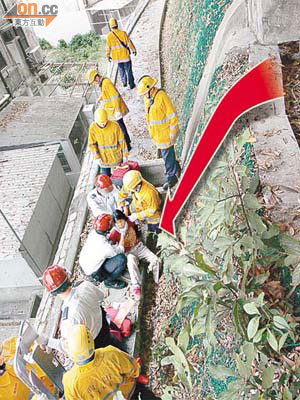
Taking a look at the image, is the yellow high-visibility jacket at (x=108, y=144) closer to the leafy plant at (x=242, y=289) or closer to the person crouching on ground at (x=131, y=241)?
the person crouching on ground at (x=131, y=241)

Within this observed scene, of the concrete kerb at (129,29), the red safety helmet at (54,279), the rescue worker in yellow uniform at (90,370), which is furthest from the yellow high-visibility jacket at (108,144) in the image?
the concrete kerb at (129,29)

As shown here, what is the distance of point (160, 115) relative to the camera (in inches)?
236

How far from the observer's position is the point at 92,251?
523 cm

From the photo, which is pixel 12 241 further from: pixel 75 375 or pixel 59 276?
pixel 75 375

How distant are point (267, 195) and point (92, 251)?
10.3 ft

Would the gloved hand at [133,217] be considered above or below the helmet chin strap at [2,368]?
above

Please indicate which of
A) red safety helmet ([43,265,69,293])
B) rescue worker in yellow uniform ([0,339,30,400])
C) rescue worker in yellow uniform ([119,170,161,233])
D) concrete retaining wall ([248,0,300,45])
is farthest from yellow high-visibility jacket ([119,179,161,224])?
rescue worker in yellow uniform ([0,339,30,400])

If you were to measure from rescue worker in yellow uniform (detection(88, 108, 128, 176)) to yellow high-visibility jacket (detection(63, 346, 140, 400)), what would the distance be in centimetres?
406

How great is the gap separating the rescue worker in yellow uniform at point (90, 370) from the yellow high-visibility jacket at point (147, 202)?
95.7 inches

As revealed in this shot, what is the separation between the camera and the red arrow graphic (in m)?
3.65

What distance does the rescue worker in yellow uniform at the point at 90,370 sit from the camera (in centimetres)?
312

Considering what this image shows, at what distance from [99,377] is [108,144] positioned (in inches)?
170

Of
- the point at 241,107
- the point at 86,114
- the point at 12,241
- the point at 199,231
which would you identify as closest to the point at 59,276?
the point at 199,231

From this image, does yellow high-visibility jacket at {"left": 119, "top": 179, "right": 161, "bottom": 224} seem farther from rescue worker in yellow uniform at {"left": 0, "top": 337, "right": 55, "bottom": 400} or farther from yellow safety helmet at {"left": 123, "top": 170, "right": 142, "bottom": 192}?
rescue worker in yellow uniform at {"left": 0, "top": 337, "right": 55, "bottom": 400}
